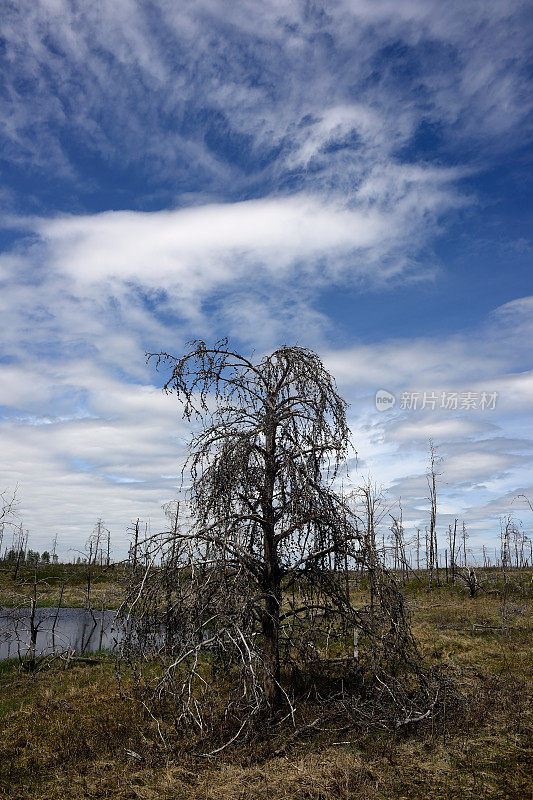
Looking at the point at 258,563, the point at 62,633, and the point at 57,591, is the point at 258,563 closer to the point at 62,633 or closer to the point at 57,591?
the point at 62,633

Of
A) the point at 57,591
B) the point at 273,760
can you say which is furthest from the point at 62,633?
the point at 57,591

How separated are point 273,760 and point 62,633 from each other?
17632 mm

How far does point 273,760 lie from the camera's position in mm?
7453

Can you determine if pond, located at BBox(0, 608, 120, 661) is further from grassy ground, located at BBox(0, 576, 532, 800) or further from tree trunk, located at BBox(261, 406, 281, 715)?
tree trunk, located at BBox(261, 406, 281, 715)

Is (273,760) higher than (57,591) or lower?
higher

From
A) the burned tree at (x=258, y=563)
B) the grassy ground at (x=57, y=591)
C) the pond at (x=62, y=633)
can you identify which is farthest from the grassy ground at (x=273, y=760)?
the grassy ground at (x=57, y=591)

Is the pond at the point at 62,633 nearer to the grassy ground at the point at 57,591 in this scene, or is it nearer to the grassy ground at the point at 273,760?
the grassy ground at the point at 57,591

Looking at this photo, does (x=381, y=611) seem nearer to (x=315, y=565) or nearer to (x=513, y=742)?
(x=315, y=565)

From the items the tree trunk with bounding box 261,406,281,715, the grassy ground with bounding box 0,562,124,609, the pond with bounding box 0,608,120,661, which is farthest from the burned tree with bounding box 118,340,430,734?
the grassy ground with bounding box 0,562,124,609

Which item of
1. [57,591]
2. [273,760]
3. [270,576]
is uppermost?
[270,576]

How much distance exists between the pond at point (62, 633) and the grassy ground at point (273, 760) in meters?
8.68

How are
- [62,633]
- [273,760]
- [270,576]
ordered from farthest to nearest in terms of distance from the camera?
[62,633]
[270,576]
[273,760]

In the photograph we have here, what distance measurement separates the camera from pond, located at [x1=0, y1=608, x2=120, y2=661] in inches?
805

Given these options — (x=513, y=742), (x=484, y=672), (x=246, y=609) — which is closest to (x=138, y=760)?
(x=246, y=609)
